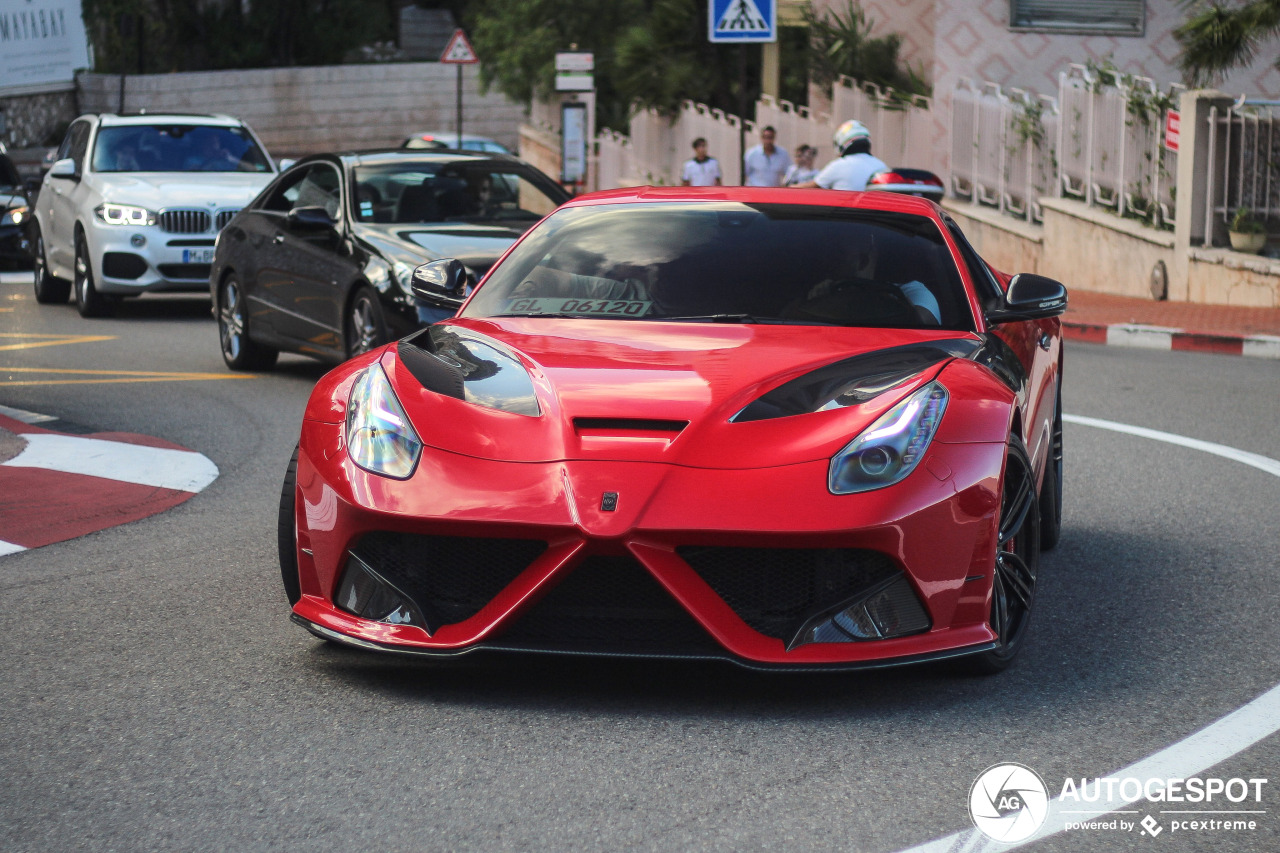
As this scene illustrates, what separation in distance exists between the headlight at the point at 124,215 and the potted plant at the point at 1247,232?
34.4 ft

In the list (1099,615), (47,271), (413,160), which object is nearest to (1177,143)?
(413,160)

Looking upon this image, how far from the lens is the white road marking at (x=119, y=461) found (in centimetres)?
761

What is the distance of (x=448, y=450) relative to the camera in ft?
14.0

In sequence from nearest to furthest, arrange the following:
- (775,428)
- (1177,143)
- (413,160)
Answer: (775,428) < (413,160) < (1177,143)

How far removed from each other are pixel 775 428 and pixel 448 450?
79cm

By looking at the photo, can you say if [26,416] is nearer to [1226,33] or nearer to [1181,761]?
[1181,761]

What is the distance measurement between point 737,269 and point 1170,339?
10395 millimetres

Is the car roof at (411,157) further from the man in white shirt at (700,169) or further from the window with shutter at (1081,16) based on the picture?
the window with shutter at (1081,16)

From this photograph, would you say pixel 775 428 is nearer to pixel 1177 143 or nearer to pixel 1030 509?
pixel 1030 509

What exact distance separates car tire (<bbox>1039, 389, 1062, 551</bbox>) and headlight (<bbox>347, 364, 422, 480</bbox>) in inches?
96.4

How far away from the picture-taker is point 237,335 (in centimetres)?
1193

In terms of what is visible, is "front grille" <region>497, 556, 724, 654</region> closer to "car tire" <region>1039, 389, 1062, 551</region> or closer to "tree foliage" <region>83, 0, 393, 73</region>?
"car tire" <region>1039, 389, 1062, 551</region>

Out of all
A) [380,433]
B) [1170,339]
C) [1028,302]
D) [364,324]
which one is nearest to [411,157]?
[364,324]

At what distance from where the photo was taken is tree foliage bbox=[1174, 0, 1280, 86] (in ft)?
54.6
